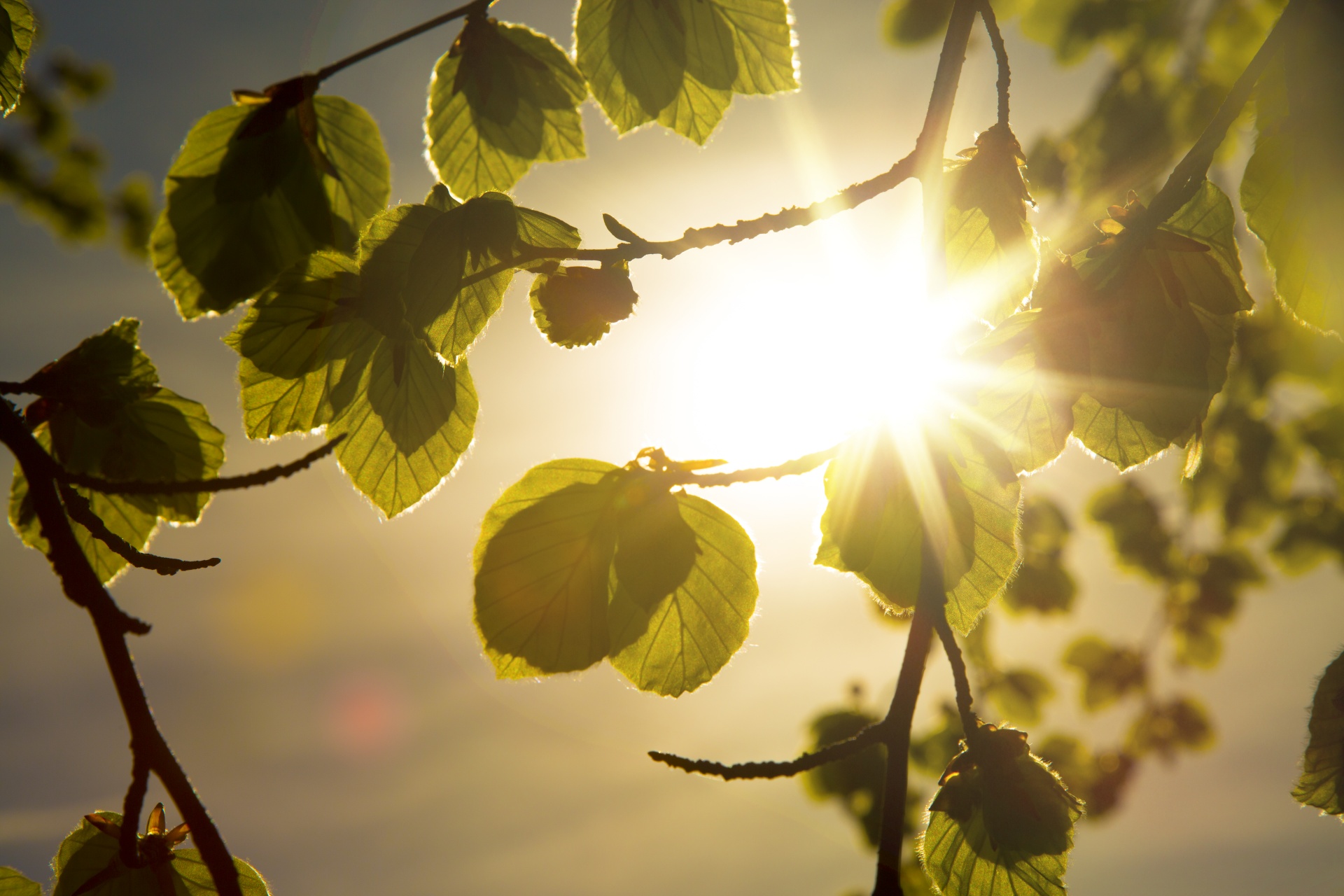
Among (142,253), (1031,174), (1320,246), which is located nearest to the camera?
(1320,246)

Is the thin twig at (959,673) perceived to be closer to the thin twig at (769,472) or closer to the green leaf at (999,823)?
the green leaf at (999,823)

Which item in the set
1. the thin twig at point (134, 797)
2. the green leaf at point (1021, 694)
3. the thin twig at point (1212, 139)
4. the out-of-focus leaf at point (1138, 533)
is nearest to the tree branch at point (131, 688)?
the thin twig at point (134, 797)

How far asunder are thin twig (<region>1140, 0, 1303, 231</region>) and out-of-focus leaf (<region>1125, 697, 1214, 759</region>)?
611cm

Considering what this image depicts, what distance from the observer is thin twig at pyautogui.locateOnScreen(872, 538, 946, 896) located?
0.80 meters

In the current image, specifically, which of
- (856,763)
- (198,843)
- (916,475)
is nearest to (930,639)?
(916,475)

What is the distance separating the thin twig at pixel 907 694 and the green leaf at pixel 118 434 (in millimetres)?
1152

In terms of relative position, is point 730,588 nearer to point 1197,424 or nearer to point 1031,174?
point 1197,424

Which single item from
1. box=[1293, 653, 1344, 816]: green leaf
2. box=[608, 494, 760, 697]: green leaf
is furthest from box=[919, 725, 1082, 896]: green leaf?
box=[1293, 653, 1344, 816]: green leaf

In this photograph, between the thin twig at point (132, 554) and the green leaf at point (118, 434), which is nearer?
the thin twig at point (132, 554)

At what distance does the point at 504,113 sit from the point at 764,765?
1.10m

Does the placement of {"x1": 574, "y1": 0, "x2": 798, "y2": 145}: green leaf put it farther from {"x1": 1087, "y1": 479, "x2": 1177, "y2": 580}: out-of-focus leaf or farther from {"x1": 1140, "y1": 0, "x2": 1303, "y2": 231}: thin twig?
{"x1": 1087, "y1": 479, "x2": 1177, "y2": 580}: out-of-focus leaf

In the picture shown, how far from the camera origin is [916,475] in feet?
3.09

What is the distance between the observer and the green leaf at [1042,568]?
206 inches

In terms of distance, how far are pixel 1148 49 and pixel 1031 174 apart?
1024 mm
